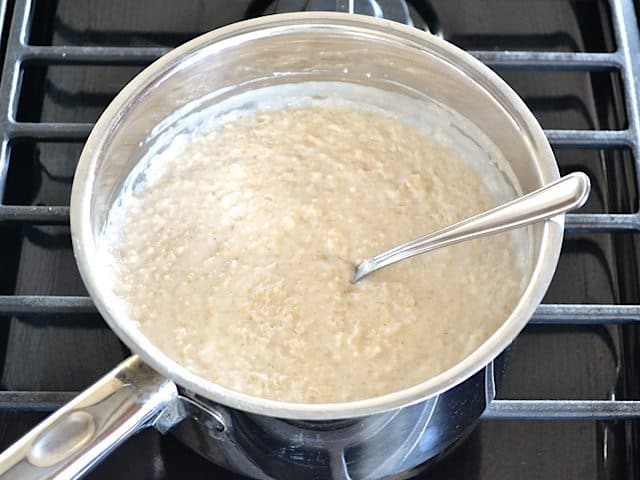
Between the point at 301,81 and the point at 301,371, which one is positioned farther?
the point at 301,81

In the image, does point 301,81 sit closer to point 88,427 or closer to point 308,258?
point 308,258

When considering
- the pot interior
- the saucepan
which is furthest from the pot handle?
the pot interior

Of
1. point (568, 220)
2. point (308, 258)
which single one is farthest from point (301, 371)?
point (568, 220)

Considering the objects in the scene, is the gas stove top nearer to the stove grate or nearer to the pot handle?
the stove grate

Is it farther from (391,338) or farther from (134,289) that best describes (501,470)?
(134,289)

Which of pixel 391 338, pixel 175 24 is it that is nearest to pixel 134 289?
pixel 391 338

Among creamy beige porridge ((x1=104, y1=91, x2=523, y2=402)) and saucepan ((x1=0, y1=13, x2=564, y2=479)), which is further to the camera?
creamy beige porridge ((x1=104, y1=91, x2=523, y2=402))

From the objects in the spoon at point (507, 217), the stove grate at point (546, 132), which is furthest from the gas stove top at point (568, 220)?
the spoon at point (507, 217)

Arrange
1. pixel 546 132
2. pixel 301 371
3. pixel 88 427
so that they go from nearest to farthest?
1. pixel 88 427
2. pixel 301 371
3. pixel 546 132
